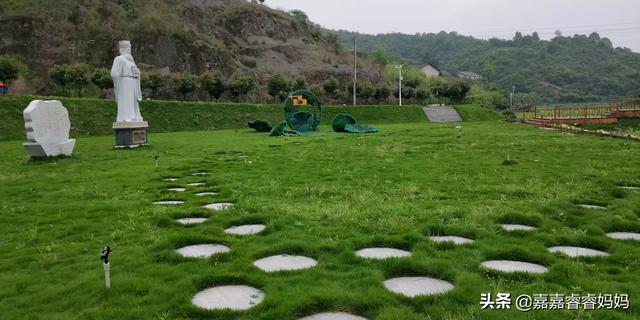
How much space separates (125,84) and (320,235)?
50.6ft

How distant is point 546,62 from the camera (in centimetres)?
9175

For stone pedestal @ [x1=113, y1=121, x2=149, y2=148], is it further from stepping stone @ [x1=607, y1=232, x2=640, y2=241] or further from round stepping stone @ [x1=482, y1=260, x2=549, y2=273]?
stepping stone @ [x1=607, y1=232, x2=640, y2=241]

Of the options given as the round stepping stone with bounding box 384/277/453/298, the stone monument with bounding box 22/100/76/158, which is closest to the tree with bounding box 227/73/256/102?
the stone monument with bounding box 22/100/76/158

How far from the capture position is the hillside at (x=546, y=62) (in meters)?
77.4

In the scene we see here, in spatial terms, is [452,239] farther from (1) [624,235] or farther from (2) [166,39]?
(2) [166,39]

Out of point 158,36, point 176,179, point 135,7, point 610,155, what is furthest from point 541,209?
point 135,7

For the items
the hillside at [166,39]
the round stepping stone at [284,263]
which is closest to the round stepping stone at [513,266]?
the round stepping stone at [284,263]

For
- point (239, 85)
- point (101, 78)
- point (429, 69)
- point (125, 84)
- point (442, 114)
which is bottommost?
point (442, 114)

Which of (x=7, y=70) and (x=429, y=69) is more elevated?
(x=429, y=69)

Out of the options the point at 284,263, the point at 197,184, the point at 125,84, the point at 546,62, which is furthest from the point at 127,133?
the point at 546,62

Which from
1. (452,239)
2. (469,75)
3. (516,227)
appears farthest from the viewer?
(469,75)

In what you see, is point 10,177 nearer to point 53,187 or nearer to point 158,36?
point 53,187

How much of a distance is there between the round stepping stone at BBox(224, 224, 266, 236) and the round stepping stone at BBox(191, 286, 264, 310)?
5.06ft

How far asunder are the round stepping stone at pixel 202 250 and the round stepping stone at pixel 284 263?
21.2 inches
